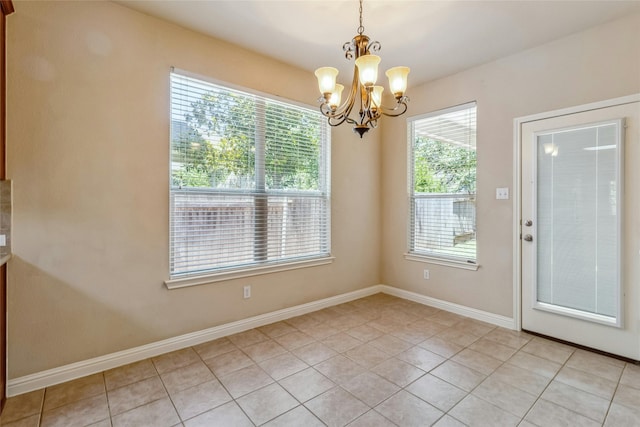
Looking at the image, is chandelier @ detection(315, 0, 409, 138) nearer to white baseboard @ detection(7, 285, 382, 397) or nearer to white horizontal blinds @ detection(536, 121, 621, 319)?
white horizontal blinds @ detection(536, 121, 621, 319)

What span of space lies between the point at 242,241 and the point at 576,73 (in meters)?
3.35

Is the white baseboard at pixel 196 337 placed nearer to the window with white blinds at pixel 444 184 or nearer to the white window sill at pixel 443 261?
the white window sill at pixel 443 261

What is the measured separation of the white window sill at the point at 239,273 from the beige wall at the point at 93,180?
68 mm

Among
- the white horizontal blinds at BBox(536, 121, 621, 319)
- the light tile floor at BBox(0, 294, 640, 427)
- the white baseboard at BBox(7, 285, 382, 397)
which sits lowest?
the light tile floor at BBox(0, 294, 640, 427)

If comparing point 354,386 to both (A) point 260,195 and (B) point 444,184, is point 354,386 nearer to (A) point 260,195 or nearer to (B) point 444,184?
(A) point 260,195

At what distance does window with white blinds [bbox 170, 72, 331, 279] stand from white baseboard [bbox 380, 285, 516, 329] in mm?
1225

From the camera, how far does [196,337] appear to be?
2.70m

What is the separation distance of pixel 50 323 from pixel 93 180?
1.02 meters

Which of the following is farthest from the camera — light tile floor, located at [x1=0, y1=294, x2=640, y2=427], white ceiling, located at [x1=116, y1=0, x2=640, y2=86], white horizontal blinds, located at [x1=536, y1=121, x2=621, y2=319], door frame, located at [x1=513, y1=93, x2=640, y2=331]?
door frame, located at [x1=513, y1=93, x2=640, y2=331]

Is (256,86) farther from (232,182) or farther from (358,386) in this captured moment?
(358,386)

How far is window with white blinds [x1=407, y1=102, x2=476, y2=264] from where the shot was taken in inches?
134

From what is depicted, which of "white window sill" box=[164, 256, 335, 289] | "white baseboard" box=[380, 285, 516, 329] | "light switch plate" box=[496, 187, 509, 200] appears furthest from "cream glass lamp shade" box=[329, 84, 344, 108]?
"white baseboard" box=[380, 285, 516, 329]

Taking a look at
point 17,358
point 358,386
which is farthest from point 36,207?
point 358,386

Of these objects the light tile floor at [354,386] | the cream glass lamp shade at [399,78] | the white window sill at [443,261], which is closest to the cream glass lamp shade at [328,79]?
the cream glass lamp shade at [399,78]
